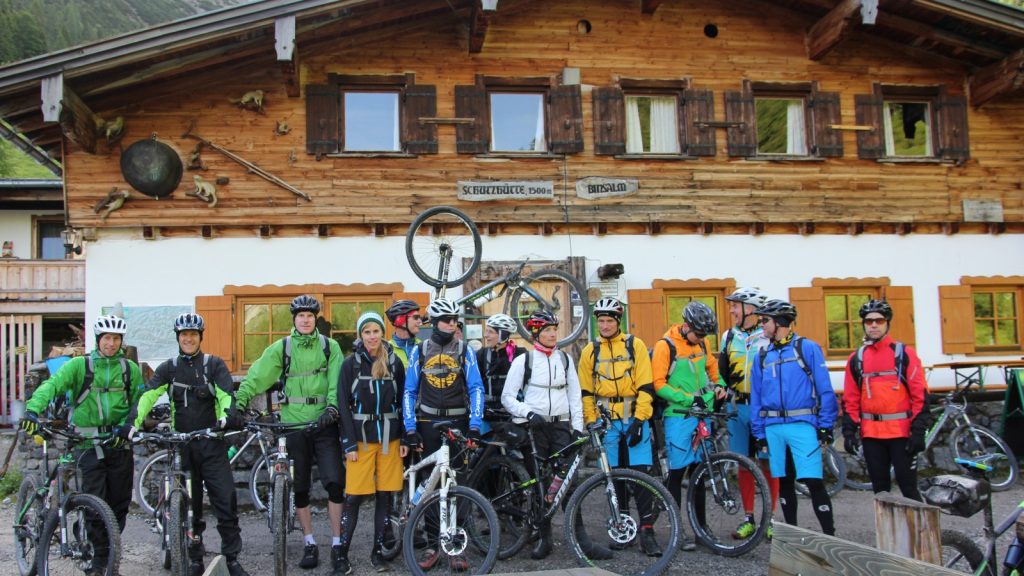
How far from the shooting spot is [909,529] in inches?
119

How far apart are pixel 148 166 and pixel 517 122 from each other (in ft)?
16.9

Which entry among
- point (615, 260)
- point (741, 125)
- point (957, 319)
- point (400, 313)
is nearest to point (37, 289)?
point (615, 260)

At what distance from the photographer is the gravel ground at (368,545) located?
6.25 m

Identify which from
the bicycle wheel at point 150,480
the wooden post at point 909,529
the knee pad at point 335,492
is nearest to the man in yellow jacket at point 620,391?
the knee pad at point 335,492

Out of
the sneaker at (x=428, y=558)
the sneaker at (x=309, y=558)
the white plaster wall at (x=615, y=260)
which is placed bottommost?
the sneaker at (x=309, y=558)

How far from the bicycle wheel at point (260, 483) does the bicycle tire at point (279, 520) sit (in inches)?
102

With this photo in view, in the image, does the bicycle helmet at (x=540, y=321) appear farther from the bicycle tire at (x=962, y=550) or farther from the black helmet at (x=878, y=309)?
the bicycle tire at (x=962, y=550)

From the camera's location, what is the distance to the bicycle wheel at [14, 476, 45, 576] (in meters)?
6.18

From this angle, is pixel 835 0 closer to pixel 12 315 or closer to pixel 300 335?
pixel 300 335

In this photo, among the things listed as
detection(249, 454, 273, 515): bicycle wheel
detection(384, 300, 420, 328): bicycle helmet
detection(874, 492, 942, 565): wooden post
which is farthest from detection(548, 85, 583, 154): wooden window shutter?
detection(874, 492, 942, 565): wooden post

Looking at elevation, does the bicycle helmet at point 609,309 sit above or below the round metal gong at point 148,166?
below

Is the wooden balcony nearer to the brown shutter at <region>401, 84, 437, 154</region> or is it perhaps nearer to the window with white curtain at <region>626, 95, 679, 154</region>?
the brown shutter at <region>401, 84, 437, 154</region>

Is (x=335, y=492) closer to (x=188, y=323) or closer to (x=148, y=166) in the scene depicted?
(x=188, y=323)

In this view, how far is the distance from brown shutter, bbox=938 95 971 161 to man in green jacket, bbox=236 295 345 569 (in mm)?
10407
